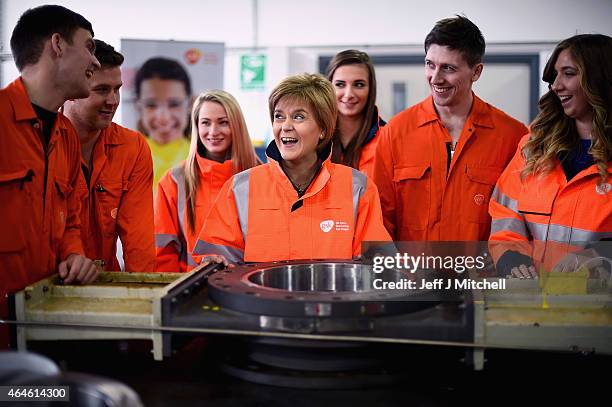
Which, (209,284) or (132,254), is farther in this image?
(132,254)

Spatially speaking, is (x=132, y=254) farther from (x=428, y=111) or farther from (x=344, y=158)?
(x=428, y=111)

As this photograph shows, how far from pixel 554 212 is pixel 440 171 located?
0.74m

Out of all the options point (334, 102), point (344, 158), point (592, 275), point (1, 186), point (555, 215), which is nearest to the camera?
point (592, 275)

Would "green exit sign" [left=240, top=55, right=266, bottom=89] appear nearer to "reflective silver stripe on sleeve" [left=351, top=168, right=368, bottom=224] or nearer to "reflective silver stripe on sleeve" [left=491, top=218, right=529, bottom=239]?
"reflective silver stripe on sleeve" [left=351, top=168, right=368, bottom=224]

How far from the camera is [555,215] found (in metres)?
2.07

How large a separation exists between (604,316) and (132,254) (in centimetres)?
203

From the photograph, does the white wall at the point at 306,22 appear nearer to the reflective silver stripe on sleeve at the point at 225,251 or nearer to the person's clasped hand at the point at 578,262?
the reflective silver stripe on sleeve at the point at 225,251

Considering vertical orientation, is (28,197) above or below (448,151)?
below

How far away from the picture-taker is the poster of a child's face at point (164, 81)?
14.8 feet

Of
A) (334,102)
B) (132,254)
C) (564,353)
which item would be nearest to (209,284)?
(564,353)

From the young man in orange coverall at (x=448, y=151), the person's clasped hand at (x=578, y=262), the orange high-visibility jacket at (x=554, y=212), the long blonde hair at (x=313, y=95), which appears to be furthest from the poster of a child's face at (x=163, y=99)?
the person's clasped hand at (x=578, y=262)

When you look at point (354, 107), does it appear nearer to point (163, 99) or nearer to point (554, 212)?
point (554, 212)

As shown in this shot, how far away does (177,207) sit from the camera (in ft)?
10.3

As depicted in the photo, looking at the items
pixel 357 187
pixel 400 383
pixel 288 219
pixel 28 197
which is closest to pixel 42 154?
pixel 28 197
